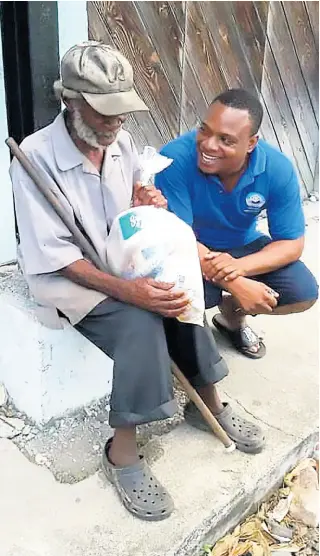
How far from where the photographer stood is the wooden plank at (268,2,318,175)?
13.3ft

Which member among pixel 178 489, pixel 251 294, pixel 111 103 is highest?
pixel 111 103

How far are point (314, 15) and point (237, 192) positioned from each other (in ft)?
8.09

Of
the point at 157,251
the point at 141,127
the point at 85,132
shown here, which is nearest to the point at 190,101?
the point at 141,127

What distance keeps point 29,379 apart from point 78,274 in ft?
1.86

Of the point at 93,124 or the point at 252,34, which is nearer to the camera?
the point at 93,124

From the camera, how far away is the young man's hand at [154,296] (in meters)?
1.97

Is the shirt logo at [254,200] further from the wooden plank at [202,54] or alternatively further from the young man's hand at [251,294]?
the wooden plank at [202,54]

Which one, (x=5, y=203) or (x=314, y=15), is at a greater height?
(x=314, y=15)

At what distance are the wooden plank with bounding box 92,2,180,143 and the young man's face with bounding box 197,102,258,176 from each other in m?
1.05

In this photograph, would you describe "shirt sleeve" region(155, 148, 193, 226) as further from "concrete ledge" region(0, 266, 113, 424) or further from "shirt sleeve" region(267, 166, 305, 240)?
"concrete ledge" region(0, 266, 113, 424)

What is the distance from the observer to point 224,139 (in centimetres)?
230

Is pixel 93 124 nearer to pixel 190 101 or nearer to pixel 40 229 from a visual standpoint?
pixel 40 229

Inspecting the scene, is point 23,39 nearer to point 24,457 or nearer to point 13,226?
point 13,226

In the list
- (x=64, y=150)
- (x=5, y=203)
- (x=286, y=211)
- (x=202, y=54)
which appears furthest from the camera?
(x=202, y=54)
